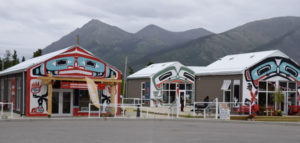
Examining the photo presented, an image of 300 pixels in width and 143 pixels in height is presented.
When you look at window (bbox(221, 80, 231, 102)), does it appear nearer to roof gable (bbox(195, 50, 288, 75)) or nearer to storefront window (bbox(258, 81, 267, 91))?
roof gable (bbox(195, 50, 288, 75))

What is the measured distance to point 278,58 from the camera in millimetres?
29828

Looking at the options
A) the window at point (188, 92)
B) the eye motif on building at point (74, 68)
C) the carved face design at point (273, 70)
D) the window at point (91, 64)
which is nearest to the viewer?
the eye motif on building at point (74, 68)

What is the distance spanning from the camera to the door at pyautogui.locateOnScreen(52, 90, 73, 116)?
25.3 metres

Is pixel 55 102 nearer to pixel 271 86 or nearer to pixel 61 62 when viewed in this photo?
pixel 61 62

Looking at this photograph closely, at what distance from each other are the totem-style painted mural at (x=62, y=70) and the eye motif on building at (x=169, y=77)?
12325 millimetres

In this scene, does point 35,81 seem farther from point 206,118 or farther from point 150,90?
point 150,90

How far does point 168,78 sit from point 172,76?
18.1 inches

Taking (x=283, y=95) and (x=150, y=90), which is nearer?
(x=283, y=95)

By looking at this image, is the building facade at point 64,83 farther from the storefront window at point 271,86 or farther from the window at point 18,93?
the storefront window at point 271,86

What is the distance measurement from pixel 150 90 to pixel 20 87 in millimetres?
15076

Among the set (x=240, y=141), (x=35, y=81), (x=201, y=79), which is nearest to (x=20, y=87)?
(x=35, y=81)

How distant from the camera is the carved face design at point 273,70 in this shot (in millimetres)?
28609

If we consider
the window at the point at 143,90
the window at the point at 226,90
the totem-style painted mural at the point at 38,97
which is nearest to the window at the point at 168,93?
the window at the point at 143,90

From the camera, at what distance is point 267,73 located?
2927 centimetres
